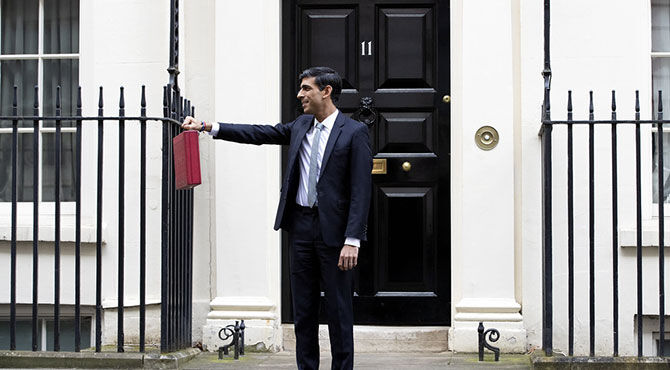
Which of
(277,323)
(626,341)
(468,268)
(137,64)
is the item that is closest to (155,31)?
(137,64)

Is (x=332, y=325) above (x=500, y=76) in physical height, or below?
below

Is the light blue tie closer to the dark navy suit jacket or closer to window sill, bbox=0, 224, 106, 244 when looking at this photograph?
the dark navy suit jacket

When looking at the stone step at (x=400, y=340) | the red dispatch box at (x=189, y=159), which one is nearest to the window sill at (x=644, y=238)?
the stone step at (x=400, y=340)

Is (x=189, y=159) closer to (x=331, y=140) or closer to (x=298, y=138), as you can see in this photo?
(x=298, y=138)

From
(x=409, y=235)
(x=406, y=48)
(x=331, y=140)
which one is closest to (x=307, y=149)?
(x=331, y=140)

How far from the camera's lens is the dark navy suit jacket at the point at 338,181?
5281 mm

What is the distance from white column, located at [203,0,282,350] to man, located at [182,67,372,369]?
1217 millimetres

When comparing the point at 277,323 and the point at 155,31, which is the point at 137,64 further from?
the point at 277,323

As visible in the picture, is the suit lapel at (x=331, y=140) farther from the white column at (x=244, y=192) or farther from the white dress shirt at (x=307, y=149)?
the white column at (x=244, y=192)

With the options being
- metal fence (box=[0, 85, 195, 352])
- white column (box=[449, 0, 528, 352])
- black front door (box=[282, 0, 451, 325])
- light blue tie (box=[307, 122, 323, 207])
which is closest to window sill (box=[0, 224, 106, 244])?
metal fence (box=[0, 85, 195, 352])

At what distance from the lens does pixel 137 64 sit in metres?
6.91

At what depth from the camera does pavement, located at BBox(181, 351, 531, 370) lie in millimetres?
6160

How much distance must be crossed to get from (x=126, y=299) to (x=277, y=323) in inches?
40.1

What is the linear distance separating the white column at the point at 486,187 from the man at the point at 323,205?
1.37 m
